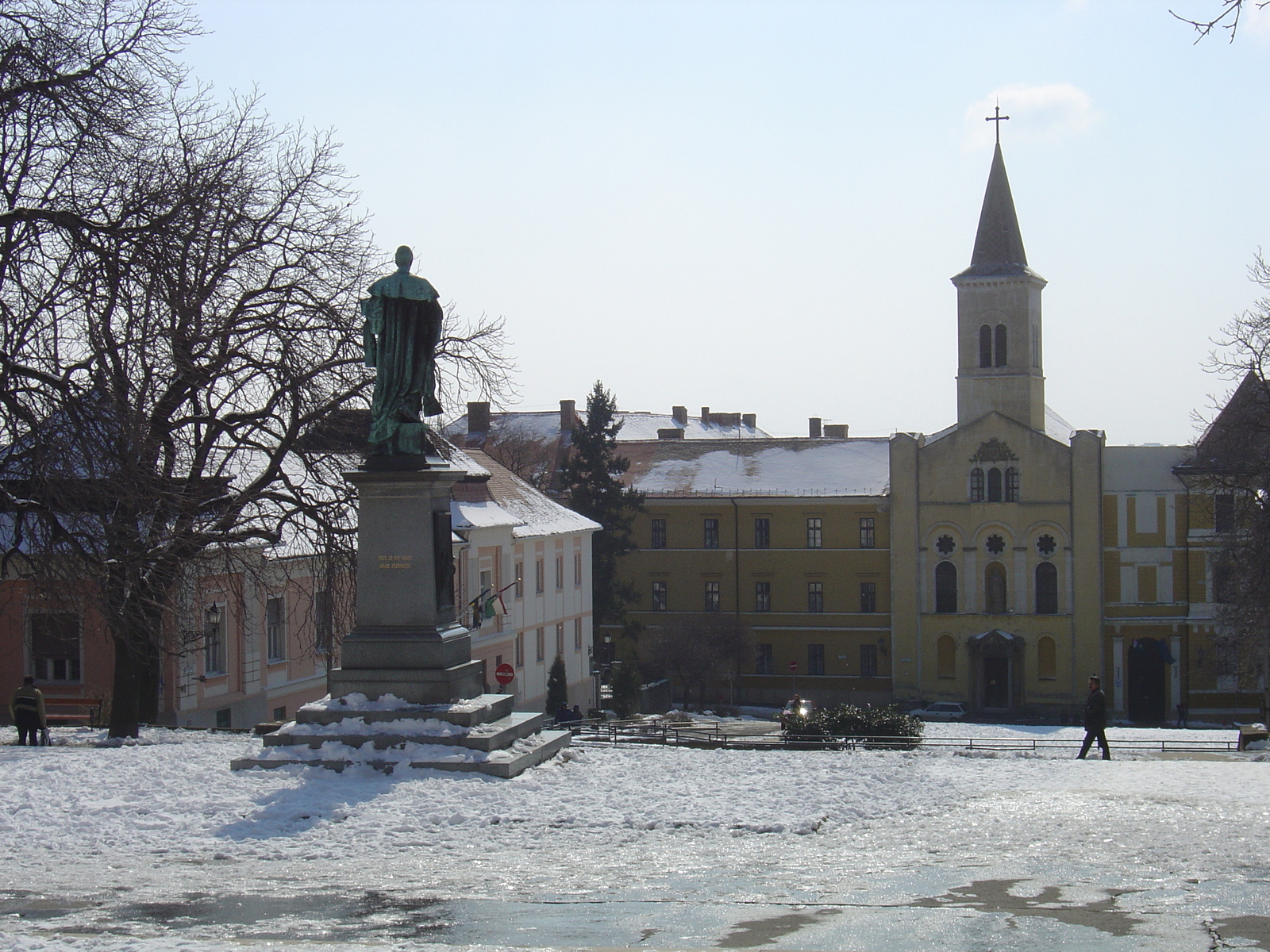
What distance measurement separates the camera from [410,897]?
31.7ft

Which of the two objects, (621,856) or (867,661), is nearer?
(621,856)

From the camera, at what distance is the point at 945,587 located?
6384 cm

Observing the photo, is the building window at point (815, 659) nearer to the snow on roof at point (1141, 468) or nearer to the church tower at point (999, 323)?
the church tower at point (999, 323)

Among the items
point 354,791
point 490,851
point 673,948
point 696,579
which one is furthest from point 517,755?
point 696,579

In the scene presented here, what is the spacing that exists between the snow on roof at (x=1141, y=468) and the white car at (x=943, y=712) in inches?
455

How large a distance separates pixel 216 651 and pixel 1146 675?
42.5 m

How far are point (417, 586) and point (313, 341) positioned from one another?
8093mm

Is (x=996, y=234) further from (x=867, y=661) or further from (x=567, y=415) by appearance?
(x=567, y=415)

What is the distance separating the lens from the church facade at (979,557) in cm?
6097

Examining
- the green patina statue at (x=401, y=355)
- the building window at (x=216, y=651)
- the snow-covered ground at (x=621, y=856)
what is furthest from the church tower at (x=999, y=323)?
the green patina statue at (x=401, y=355)

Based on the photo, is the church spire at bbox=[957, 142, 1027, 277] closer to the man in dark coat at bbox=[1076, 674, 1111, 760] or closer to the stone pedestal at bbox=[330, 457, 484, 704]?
the man in dark coat at bbox=[1076, 674, 1111, 760]

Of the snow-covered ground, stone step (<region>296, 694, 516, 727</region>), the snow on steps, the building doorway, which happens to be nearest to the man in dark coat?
the snow-covered ground

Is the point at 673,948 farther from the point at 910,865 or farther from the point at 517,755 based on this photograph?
the point at 517,755

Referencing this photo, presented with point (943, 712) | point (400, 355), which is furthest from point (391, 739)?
point (943, 712)
